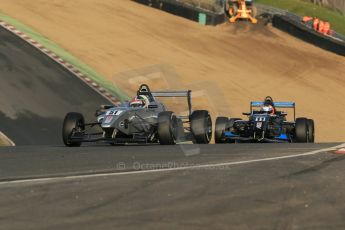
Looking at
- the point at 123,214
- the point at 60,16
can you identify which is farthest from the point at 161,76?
the point at 123,214

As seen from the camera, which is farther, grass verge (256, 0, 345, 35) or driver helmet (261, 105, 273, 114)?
grass verge (256, 0, 345, 35)

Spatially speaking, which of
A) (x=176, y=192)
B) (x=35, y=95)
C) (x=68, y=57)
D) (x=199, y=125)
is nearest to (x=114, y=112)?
(x=199, y=125)

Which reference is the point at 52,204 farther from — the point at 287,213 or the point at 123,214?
the point at 287,213

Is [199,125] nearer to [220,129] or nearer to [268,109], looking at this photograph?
[220,129]

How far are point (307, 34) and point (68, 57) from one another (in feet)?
51.0

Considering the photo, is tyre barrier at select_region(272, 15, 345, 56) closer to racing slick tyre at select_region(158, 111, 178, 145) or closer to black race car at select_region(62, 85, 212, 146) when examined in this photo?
black race car at select_region(62, 85, 212, 146)

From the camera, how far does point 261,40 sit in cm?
3638

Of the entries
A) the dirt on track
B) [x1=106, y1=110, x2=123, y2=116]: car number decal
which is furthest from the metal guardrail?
[x1=106, y1=110, x2=123, y2=116]: car number decal

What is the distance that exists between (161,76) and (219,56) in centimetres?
447

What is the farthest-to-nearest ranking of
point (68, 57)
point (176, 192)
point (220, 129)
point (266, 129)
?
point (68, 57) < point (220, 129) < point (266, 129) < point (176, 192)

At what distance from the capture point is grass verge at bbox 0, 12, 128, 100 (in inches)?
958

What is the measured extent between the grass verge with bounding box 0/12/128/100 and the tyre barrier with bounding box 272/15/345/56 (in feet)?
49.3

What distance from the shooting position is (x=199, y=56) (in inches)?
1235

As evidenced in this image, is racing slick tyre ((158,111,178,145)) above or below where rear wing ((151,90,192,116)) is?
below
